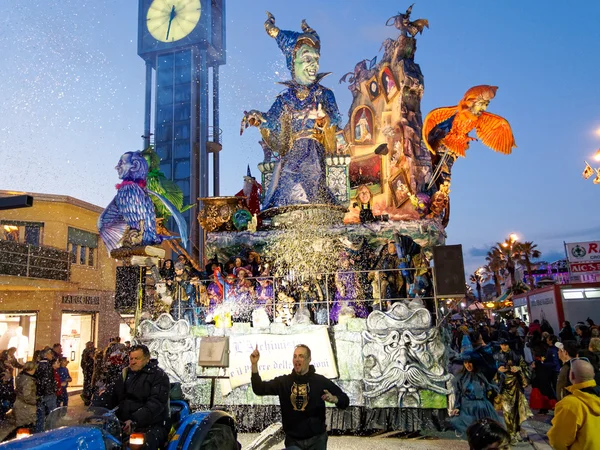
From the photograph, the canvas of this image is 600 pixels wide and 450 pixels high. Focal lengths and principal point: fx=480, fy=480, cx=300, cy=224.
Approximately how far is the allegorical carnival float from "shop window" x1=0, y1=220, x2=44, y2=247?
6.15m

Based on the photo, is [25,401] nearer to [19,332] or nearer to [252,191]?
[252,191]

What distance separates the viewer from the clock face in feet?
160

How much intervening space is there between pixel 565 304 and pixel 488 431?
23.4 metres

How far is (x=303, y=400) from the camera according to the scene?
4.63 m

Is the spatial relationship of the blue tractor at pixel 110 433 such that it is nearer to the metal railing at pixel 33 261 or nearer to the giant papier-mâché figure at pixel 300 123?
the giant papier-mâché figure at pixel 300 123

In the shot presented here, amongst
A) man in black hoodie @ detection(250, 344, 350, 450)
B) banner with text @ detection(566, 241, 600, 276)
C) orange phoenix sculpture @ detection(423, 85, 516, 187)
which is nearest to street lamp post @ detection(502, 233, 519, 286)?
banner with text @ detection(566, 241, 600, 276)

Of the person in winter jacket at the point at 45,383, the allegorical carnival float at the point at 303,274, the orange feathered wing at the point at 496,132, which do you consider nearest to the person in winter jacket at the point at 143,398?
the allegorical carnival float at the point at 303,274

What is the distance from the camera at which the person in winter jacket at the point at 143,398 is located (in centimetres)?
459

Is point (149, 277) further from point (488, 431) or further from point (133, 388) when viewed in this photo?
point (488, 431)

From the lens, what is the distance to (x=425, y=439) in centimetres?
898

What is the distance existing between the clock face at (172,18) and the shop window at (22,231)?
32083 millimetres

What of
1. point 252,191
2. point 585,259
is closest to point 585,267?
point 585,259

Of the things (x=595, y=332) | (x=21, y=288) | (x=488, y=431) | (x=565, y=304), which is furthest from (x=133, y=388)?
(x=565, y=304)

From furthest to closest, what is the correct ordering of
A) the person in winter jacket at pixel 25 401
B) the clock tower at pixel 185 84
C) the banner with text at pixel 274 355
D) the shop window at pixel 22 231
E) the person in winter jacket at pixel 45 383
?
1. the clock tower at pixel 185 84
2. the shop window at pixel 22 231
3. the person in winter jacket at pixel 45 383
4. the banner with text at pixel 274 355
5. the person in winter jacket at pixel 25 401
